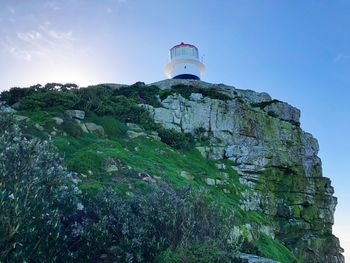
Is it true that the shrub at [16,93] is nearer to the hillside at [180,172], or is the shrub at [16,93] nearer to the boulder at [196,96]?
the hillside at [180,172]

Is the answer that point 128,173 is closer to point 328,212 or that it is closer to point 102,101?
point 102,101

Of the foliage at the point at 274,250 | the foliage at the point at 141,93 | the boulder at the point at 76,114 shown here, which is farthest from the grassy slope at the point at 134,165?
the foliage at the point at 141,93

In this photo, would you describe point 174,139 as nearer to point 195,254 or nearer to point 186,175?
point 186,175

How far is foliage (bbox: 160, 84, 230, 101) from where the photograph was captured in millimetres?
43062

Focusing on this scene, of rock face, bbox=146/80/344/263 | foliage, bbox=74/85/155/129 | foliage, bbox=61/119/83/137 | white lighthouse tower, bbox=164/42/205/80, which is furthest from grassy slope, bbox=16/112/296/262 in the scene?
white lighthouse tower, bbox=164/42/205/80

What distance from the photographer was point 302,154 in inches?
1676

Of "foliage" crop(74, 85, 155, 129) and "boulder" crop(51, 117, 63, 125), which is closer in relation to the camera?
"boulder" crop(51, 117, 63, 125)

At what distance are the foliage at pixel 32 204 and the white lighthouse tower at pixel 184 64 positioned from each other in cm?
5233

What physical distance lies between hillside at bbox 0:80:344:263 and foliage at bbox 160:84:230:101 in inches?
5.2

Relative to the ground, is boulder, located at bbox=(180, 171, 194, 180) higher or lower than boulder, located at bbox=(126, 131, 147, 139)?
lower

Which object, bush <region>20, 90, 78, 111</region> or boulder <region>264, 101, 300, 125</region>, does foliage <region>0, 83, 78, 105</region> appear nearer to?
bush <region>20, 90, 78, 111</region>

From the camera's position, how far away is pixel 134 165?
21234 mm

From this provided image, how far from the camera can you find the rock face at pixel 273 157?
1368 inches

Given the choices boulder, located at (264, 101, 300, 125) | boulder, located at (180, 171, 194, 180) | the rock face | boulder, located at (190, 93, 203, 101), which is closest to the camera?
boulder, located at (180, 171, 194, 180)
